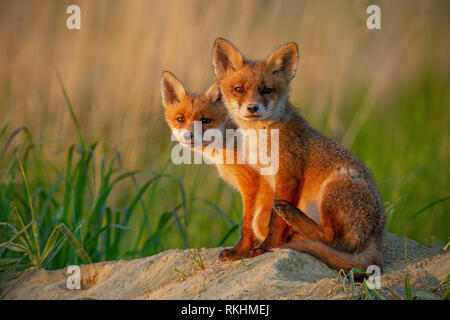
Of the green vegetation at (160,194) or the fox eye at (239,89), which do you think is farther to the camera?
the green vegetation at (160,194)

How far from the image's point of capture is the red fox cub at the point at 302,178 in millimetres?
2963

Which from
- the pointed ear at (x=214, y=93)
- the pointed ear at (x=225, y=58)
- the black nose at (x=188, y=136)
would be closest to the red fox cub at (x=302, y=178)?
the pointed ear at (x=225, y=58)

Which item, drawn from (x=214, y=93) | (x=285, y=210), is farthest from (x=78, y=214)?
(x=285, y=210)

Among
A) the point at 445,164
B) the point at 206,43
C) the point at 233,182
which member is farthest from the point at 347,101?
the point at 233,182

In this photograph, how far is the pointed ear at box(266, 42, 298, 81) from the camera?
3.43 m

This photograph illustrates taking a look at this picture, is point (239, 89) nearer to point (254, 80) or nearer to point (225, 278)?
point (254, 80)

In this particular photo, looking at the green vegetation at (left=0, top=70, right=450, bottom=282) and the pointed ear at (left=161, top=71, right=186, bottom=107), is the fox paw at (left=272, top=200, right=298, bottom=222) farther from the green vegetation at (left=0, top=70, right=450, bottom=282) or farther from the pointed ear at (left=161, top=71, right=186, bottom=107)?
the pointed ear at (left=161, top=71, right=186, bottom=107)

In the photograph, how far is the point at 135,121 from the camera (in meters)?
5.14

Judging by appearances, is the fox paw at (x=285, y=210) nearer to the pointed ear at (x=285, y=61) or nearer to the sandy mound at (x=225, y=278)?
the sandy mound at (x=225, y=278)

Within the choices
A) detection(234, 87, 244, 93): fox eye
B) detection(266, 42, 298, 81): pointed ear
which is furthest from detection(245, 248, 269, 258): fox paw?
detection(266, 42, 298, 81): pointed ear

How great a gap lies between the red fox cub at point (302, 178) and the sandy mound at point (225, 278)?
16 cm

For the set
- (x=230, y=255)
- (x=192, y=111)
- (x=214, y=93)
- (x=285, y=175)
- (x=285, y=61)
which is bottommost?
(x=230, y=255)

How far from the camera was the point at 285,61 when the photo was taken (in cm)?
350

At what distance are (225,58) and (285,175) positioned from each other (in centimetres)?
95
